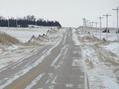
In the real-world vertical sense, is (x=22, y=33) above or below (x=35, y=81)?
below

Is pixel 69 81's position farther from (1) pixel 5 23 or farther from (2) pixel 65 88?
(1) pixel 5 23

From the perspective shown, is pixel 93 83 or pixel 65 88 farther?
pixel 93 83

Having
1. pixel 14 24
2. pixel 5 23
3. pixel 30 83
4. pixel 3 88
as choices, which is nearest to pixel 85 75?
pixel 30 83

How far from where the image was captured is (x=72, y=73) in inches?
647

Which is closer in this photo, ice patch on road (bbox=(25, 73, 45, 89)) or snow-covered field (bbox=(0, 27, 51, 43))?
ice patch on road (bbox=(25, 73, 45, 89))

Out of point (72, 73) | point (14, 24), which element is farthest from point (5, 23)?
point (72, 73)

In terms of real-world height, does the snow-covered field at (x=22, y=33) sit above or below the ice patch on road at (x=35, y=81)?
below

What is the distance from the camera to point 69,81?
13.6 meters

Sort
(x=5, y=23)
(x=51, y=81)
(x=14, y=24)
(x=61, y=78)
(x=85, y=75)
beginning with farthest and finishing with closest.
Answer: (x=14, y=24), (x=5, y=23), (x=85, y=75), (x=61, y=78), (x=51, y=81)

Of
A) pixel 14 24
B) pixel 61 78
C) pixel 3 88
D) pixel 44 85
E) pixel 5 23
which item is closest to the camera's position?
pixel 3 88

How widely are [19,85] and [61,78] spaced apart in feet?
8.52

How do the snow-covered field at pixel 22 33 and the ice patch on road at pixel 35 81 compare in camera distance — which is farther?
the snow-covered field at pixel 22 33

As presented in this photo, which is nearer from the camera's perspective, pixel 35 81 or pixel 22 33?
pixel 35 81

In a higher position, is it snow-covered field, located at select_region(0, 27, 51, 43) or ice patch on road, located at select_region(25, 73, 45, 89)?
ice patch on road, located at select_region(25, 73, 45, 89)
